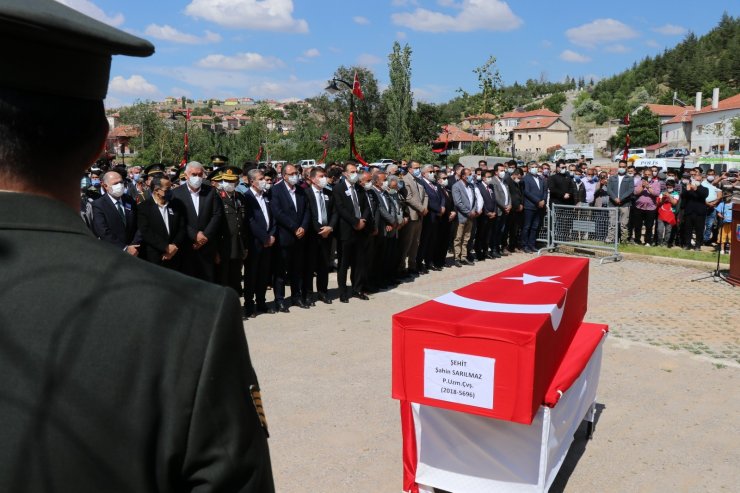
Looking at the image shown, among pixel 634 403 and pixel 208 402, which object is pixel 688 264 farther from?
pixel 208 402

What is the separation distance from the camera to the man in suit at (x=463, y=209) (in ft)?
43.5

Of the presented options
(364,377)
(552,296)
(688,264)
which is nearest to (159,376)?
(552,296)

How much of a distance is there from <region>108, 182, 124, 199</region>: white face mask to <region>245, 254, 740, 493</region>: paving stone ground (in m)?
2.39

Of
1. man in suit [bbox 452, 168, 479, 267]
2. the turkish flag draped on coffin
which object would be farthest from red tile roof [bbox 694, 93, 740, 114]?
the turkish flag draped on coffin

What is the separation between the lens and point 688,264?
528 inches

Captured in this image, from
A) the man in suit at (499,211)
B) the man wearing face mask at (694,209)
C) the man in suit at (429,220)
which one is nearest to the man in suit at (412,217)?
the man in suit at (429,220)

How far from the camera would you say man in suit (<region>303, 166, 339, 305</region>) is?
31.7ft

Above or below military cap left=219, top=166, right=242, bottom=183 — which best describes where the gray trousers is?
below

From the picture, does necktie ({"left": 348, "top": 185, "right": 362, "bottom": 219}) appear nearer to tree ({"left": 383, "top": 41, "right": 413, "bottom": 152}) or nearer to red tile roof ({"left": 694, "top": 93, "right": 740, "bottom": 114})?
tree ({"left": 383, "top": 41, "right": 413, "bottom": 152})

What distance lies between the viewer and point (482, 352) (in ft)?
12.1

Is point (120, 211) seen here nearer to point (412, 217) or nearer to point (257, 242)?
point (257, 242)

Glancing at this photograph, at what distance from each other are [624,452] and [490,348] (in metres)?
2.03

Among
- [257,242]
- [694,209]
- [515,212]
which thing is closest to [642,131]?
[694,209]

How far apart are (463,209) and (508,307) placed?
929 cm
